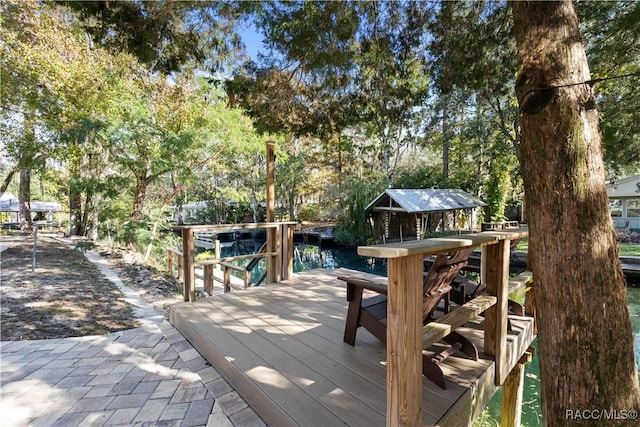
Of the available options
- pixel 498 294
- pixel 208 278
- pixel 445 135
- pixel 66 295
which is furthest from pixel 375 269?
pixel 498 294

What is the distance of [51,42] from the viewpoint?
686 centimetres

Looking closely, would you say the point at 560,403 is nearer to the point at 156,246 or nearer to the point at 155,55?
the point at 155,55

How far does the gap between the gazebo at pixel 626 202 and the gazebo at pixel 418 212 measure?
6685mm

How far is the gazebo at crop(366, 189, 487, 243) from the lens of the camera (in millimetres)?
13359

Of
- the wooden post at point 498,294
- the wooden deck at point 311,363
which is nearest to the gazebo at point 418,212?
the wooden deck at point 311,363

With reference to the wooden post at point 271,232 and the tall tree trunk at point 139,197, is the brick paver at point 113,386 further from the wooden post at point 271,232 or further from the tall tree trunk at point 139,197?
the tall tree trunk at point 139,197

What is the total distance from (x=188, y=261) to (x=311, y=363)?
2.11 meters

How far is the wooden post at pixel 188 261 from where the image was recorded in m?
3.58

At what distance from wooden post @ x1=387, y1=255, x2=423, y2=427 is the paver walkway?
1.01m

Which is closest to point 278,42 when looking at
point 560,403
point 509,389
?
point 560,403

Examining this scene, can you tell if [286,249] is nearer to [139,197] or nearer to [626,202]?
[139,197]

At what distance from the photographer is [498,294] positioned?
2201mm

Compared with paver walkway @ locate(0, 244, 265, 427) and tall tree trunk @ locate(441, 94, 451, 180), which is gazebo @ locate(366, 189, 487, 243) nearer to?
tall tree trunk @ locate(441, 94, 451, 180)

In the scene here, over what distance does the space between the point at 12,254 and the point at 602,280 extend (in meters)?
11.3
